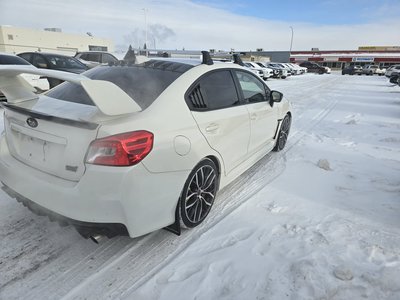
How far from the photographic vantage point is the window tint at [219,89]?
10.4 feet

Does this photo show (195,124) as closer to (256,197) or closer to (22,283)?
(256,197)

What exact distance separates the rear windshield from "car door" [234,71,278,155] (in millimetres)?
1169

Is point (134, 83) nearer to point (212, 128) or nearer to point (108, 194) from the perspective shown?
point (212, 128)

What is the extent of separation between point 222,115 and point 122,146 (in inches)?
53.5

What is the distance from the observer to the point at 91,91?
220 centimetres

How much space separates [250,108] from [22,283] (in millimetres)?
2993

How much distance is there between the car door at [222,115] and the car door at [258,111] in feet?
0.66

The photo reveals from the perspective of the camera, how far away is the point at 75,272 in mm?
2459

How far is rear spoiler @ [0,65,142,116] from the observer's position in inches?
87.1

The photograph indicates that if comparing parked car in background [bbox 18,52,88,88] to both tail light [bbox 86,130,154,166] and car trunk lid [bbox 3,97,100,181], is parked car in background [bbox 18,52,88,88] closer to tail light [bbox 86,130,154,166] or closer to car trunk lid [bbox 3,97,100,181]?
car trunk lid [bbox 3,97,100,181]

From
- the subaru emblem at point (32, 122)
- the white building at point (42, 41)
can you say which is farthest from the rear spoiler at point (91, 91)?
the white building at point (42, 41)

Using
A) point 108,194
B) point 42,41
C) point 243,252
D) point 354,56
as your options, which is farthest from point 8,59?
point 354,56

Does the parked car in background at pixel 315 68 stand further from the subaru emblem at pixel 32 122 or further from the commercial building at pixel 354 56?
the subaru emblem at pixel 32 122

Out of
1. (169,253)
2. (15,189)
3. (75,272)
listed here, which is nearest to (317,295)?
(169,253)
